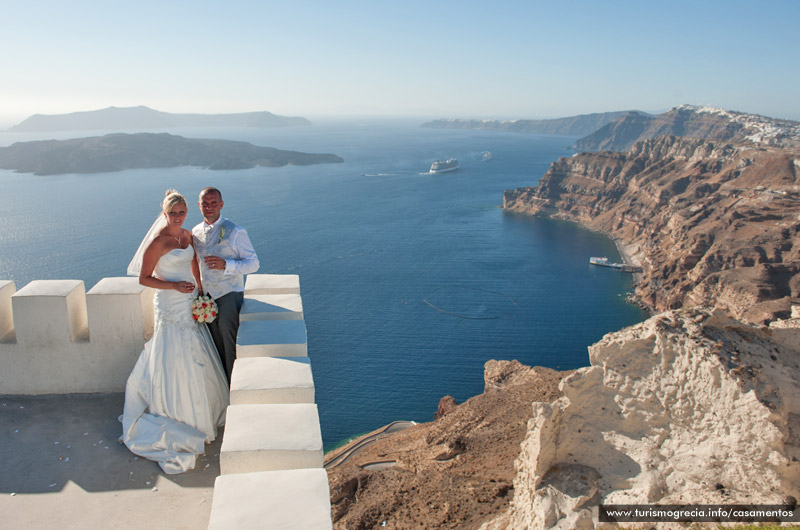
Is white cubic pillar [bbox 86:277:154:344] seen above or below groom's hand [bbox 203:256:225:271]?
below

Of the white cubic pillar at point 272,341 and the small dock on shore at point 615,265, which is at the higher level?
the white cubic pillar at point 272,341

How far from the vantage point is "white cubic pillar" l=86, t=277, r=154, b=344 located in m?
5.27

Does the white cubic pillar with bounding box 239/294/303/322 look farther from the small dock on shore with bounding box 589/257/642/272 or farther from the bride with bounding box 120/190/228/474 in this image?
the small dock on shore with bounding box 589/257/642/272

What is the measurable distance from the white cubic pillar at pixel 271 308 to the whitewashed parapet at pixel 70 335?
985 millimetres

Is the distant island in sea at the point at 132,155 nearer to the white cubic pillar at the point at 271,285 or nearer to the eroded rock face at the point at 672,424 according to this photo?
the white cubic pillar at the point at 271,285

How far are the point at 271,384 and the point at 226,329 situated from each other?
133 centimetres

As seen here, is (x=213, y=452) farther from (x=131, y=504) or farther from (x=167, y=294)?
(x=167, y=294)

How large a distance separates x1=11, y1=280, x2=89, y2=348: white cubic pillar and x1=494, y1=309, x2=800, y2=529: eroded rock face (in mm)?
6616

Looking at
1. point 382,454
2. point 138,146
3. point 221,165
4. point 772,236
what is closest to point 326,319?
point 382,454

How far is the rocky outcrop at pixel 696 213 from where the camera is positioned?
5034 cm

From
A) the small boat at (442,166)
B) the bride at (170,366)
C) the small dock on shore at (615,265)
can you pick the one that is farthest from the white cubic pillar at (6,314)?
the small boat at (442,166)

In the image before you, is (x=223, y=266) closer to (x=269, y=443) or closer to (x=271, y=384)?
(x=271, y=384)

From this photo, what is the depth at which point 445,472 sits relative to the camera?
1595 cm

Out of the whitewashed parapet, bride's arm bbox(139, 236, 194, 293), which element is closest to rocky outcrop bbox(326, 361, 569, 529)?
the whitewashed parapet
